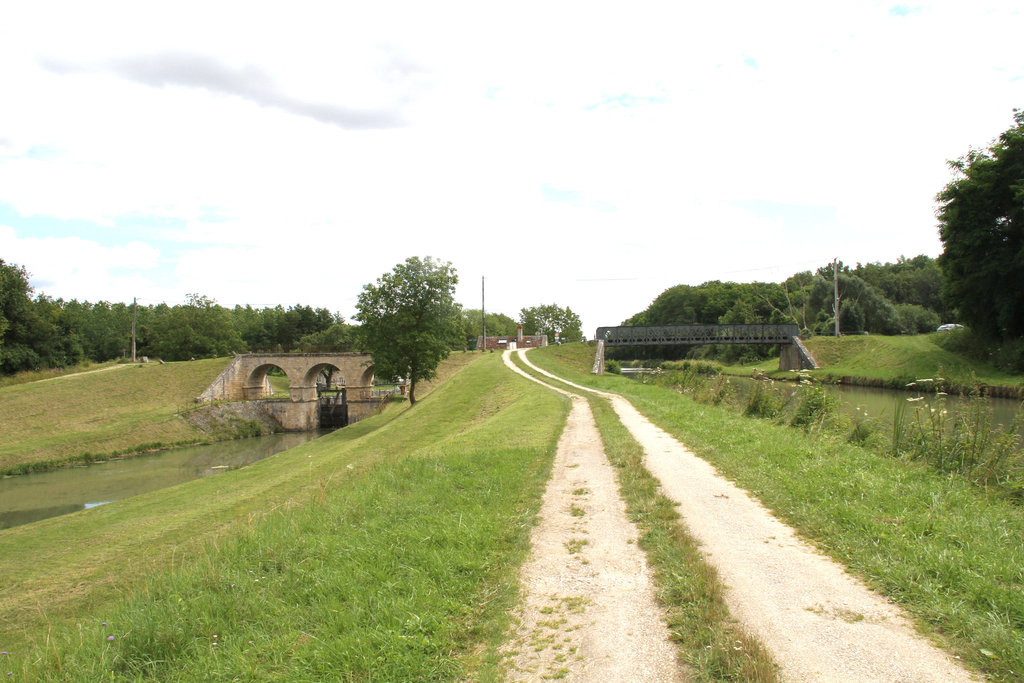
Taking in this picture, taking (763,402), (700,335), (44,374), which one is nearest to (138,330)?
(44,374)

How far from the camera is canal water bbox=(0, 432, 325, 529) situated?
2475cm

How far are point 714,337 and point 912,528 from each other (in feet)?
196

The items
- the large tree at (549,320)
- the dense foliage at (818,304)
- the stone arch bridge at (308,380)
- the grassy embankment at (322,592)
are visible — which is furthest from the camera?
the large tree at (549,320)

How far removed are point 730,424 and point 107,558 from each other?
50.8 feet

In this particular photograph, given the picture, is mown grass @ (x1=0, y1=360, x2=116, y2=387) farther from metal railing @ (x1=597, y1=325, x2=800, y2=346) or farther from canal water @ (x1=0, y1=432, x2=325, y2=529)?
metal railing @ (x1=597, y1=325, x2=800, y2=346)

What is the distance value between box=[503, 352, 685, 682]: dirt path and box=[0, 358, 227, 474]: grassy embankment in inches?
1415

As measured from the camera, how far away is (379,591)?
5.77m

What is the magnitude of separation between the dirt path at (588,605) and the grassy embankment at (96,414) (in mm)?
35948

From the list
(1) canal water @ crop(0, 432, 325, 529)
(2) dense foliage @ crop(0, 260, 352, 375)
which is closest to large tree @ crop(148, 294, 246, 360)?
(2) dense foliage @ crop(0, 260, 352, 375)

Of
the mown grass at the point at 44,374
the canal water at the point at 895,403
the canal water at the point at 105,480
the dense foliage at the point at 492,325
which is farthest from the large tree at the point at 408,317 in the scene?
the dense foliage at the point at 492,325

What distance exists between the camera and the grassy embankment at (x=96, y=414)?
3522cm

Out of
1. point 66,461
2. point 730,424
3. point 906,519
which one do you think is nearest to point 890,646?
point 906,519

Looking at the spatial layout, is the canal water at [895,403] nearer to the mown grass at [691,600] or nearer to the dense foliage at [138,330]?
the mown grass at [691,600]

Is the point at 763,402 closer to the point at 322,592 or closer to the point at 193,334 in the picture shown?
the point at 322,592
